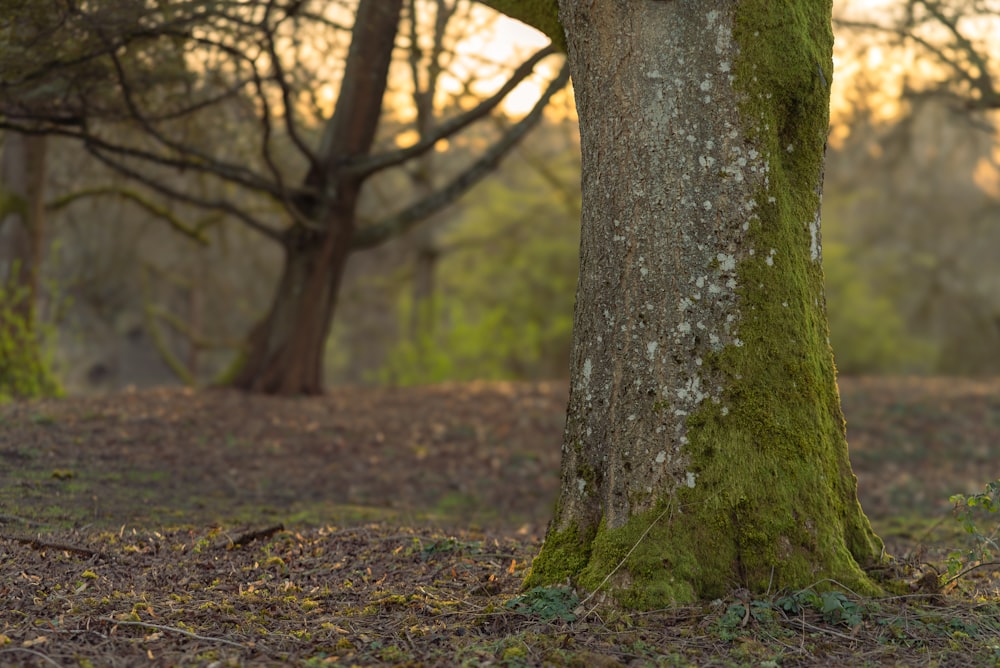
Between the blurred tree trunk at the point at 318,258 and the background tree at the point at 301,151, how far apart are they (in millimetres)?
11

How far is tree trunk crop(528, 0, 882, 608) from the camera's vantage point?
3510 millimetres

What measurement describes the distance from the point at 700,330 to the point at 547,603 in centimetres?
123

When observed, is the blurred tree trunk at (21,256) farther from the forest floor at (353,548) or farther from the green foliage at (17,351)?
the forest floor at (353,548)

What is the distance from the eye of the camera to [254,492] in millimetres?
6637

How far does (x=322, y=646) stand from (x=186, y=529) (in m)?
2.10

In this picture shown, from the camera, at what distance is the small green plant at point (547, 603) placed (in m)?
3.42

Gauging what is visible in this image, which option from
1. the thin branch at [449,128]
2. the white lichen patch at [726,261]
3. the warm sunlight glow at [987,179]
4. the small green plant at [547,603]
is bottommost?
the small green plant at [547,603]

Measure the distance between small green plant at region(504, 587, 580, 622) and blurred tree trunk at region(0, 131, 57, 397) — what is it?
25.2ft

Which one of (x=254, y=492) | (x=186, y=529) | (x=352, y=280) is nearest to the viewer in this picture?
(x=186, y=529)

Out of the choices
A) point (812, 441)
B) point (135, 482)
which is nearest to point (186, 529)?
point (135, 482)

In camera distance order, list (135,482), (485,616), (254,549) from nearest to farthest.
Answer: (485,616), (254,549), (135,482)

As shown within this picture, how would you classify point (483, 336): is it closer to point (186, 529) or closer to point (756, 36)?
point (186, 529)

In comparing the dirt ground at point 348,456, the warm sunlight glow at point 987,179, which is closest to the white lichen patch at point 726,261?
the dirt ground at point 348,456

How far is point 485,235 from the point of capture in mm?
18172
